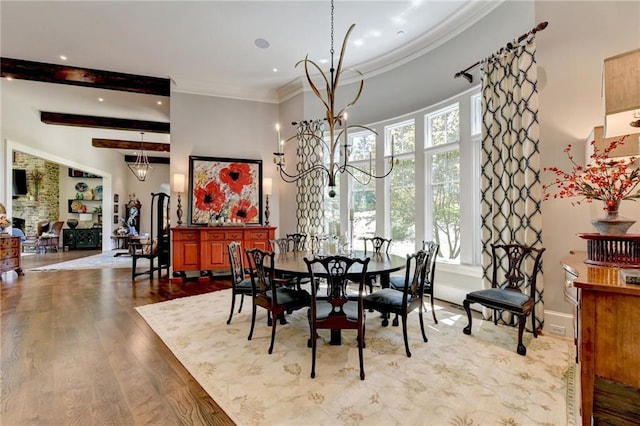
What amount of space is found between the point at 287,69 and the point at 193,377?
4.99 metres

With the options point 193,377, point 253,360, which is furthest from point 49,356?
point 253,360

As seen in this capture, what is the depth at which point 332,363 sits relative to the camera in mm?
2480

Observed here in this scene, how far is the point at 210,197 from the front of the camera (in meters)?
6.04

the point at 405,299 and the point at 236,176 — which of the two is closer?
the point at 405,299

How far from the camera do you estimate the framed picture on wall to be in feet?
19.6

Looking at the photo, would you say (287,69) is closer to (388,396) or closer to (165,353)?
(165,353)

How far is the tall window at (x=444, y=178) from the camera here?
164 inches

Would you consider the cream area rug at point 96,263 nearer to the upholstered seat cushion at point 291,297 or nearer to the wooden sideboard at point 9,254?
the wooden sideboard at point 9,254

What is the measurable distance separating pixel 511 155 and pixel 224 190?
4940 millimetres

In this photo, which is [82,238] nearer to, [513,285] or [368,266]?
[368,266]

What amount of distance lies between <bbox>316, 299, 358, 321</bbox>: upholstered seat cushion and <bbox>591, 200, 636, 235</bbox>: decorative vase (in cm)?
181

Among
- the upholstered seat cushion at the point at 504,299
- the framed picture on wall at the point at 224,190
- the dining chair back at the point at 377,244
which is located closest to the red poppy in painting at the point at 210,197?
the framed picture on wall at the point at 224,190

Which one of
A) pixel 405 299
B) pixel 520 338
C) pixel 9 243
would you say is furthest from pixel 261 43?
pixel 9 243

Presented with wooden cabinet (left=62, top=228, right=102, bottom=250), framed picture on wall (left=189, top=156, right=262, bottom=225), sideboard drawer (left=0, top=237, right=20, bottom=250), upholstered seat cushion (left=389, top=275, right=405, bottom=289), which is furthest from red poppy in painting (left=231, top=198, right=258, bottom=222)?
wooden cabinet (left=62, top=228, right=102, bottom=250)
